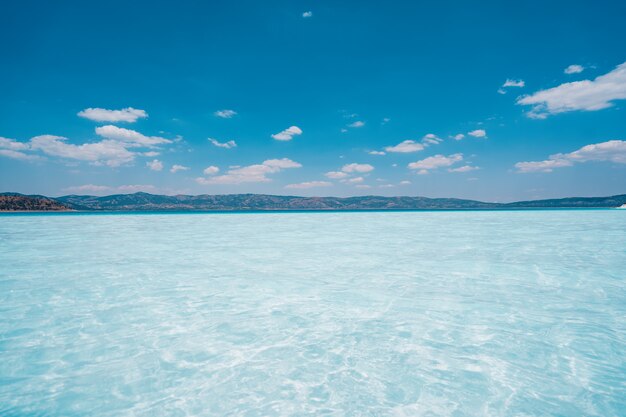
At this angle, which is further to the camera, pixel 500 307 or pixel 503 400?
pixel 500 307

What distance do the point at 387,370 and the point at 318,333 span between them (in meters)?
1.38

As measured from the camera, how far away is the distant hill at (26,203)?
90500mm

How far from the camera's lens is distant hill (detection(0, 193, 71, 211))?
90500 millimetres

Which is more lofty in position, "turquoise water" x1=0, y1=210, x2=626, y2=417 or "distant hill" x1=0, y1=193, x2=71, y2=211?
"distant hill" x1=0, y1=193, x2=71, y2=211

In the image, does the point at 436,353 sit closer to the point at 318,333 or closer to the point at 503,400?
the point at 503,400

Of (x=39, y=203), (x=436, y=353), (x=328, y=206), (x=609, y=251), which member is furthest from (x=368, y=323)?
(x=328, y=206)

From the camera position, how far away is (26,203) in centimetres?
9244

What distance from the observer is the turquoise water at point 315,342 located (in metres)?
3.28

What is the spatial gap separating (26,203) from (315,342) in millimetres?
119152

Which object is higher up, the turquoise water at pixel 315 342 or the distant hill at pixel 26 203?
the distant hill at pixel 26 203

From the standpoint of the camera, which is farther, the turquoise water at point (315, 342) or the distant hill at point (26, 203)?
the distant hill at point (26, 203)

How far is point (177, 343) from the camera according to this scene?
15.2 feet

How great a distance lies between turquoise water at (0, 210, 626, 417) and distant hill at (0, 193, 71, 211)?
357ft

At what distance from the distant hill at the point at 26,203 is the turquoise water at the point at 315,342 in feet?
357
